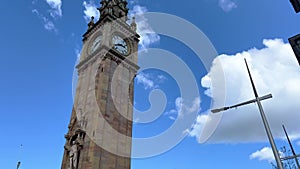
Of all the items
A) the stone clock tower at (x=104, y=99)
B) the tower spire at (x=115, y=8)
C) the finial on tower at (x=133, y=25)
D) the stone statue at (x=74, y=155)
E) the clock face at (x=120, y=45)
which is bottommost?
the stone statue at (x=74, y=155)

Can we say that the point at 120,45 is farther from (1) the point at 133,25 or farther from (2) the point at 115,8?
(2) the point at 115,8

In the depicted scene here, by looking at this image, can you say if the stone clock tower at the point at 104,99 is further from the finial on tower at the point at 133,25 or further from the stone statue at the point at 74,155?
the finial on tower at the point at 133,25

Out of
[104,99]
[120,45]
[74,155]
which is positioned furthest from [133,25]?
[74,155]

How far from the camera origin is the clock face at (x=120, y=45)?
→ 83.5 ft

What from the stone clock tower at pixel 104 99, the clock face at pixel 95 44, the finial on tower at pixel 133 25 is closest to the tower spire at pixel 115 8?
the stone clock tower at pixel 104 99

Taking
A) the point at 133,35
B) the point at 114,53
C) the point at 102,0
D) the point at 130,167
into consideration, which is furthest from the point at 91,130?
the point at 102,0

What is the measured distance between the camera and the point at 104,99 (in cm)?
2092

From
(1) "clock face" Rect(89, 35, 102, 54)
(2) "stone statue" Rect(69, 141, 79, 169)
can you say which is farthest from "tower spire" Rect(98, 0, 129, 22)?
(2) "stone statue" Rect(69, 141, 79, 169)

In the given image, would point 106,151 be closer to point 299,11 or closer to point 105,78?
point 105,78

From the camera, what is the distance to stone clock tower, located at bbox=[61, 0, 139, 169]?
62.1ft

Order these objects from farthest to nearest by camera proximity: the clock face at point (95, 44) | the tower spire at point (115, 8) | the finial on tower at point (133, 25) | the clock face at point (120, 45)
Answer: the tower spire at point (115, 8) → the finial on tower at point (133, 25) → the clock face at point (95, 44) → the clock face at point (120, 45)

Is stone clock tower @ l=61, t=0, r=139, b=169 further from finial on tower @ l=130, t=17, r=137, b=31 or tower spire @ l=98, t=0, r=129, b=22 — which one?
tower spire @ l=98, t=0, r=129, b=22

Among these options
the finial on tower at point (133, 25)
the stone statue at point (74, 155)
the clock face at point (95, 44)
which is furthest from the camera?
the finial on tower at point (133, 25)

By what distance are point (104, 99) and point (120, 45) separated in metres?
7.30
